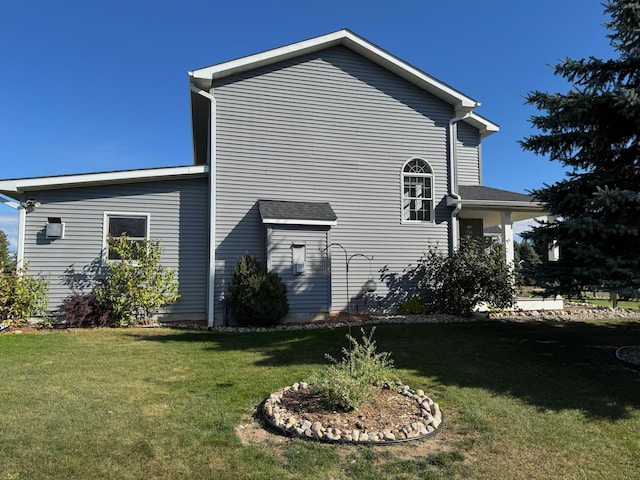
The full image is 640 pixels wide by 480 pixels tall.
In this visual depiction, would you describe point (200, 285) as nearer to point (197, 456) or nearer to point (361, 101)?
point (361, 101)

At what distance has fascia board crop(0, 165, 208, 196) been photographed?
9.18 metres

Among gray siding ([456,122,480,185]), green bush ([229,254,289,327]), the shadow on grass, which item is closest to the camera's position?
the shadow on grass

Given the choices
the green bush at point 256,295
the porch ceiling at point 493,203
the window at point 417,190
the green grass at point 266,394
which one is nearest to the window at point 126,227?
the green bush at point 256,295

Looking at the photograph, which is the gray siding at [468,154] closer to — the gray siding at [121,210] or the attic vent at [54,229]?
the gray siding at [121,210]

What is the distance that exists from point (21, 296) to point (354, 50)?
33.8 feet

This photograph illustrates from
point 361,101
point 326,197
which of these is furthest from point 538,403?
point 361,101

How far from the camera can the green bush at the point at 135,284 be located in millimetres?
9383

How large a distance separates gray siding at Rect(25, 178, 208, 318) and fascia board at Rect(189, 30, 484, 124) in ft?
8.90

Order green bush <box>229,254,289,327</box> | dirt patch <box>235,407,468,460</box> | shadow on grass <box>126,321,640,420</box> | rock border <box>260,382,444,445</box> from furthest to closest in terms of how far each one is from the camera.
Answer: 1. green bush <box>229,254,289,327</box>
2. shadow on grass <box>126,321,640,420</box>
3. rock border <box>260,382,444,445</box>
4. dirt patch <box>235,407,468,460</box>

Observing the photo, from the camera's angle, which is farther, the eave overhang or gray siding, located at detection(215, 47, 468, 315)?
gray siding, located at detection(215, 47, 468, 315)

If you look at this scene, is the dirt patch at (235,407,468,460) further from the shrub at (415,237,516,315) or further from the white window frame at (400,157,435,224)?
the white window frame at (400,157,435,224)

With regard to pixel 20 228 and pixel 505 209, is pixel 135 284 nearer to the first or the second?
pixel 20 228

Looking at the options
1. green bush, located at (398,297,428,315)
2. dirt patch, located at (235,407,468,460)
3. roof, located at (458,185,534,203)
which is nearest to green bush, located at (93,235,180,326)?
green bush, located at (398,297,428,315)

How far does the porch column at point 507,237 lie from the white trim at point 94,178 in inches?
325
